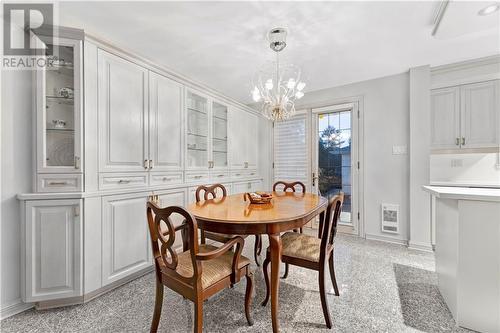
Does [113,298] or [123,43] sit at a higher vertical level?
[123,43]

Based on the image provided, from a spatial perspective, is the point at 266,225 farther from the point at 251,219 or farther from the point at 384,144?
the point at 384,144

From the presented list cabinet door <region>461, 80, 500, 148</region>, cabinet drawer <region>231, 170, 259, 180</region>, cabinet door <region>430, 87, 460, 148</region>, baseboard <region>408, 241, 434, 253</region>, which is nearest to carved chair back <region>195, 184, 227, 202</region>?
cabinet drawer <region>231, 170, 259, 180</region>

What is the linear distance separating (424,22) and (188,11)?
2.21 metres

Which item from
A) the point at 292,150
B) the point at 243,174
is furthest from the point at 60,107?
the point at 292,150

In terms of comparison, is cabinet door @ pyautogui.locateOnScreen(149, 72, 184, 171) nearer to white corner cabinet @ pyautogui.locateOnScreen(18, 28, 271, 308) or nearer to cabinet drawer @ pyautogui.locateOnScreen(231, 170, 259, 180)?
white corner cabinet @ pyautogui.locateOnScreen(18, 28, 271, 308)

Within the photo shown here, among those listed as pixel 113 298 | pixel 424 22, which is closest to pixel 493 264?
pixel 424 22

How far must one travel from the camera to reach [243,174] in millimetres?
4219

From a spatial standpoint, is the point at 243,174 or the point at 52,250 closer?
the point at 52,250

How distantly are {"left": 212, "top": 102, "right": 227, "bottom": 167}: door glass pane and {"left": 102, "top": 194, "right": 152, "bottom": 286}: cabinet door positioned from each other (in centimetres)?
148

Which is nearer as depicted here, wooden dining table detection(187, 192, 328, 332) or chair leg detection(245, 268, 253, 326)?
Answer: wooden dining table detection(187, 192, 328, 332)

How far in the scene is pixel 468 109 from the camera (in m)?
2.89

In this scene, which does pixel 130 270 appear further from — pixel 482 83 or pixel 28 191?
pixel 482 83

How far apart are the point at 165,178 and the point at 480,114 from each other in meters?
4.16

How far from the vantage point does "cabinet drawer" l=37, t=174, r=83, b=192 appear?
1835 millimetres
